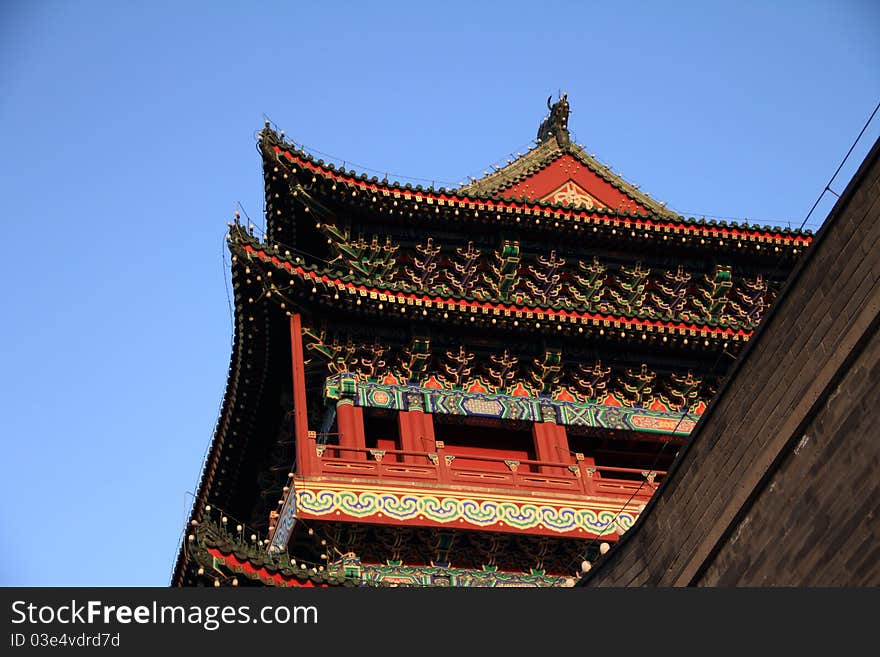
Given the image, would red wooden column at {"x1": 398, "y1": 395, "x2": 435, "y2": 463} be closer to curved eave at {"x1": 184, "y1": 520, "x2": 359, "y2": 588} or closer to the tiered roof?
the tiered roof

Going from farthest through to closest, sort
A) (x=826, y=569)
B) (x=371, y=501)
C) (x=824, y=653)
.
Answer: (x=371, y=501) → (x=826, y=569) → (x=824, y=653)

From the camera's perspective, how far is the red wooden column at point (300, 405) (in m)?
22.4

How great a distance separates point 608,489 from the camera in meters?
23.7

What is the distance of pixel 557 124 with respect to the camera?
33219 millimetres

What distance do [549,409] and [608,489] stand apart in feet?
6.99

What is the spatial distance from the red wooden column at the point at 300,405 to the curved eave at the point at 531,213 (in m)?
3.20

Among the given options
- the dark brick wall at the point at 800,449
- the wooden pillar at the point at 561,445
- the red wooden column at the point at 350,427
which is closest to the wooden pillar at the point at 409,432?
the red wooden column at the point at 350,427

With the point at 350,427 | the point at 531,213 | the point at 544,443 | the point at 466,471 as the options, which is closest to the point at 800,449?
the point at 466,471

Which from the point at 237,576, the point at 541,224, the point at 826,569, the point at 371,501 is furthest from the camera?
the point at 541,224

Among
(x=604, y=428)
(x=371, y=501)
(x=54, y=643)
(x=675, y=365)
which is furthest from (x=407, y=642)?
(x=675, y=365)

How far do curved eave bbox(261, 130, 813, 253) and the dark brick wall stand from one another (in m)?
13.1

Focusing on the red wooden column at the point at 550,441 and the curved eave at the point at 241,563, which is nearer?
the curved eave at the point at 241,563

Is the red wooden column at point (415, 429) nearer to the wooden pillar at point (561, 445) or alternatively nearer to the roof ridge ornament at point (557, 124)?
the wooden pillar at point (561, 445)

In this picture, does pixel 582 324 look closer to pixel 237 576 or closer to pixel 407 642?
pixel 237 576
